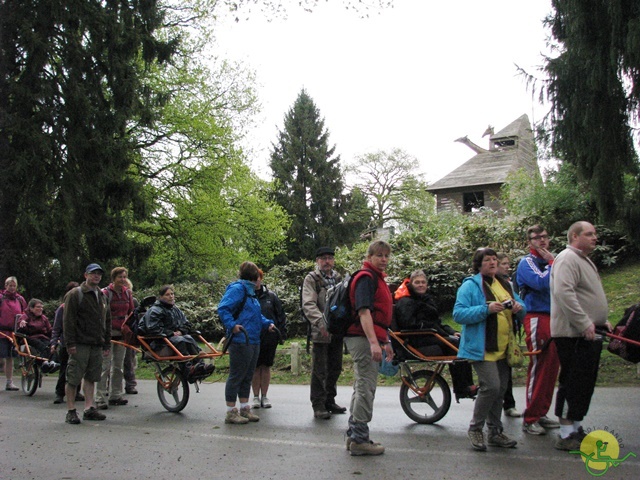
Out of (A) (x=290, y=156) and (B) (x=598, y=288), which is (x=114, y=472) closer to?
(B) (x=598, y=288)

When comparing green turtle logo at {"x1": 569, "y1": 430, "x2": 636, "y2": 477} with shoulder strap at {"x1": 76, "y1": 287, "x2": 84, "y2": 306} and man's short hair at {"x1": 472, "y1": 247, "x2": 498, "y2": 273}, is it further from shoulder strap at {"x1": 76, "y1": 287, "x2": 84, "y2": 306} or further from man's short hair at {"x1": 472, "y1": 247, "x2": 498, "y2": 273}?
shoulder strap at {"x1": 76, "y1": 287, "x2": 84, "y2": 306}

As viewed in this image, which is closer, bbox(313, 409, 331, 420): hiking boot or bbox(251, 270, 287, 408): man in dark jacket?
bbox(313, 409, 331, 420): hiking boot

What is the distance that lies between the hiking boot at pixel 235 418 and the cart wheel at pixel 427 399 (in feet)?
6.77

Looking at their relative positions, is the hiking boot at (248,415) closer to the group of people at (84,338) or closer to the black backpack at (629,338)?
the group of people at (84,338)

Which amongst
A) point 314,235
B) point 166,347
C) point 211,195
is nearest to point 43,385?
point 166,347

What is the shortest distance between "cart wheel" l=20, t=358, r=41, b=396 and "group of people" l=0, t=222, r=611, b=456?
2.50 meters

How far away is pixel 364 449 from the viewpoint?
21.1ft

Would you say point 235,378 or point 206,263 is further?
point 206,263

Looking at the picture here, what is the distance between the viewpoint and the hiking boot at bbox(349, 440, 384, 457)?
6.44 meters

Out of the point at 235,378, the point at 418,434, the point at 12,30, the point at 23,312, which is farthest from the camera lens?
the point at 12,30

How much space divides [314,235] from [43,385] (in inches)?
1626

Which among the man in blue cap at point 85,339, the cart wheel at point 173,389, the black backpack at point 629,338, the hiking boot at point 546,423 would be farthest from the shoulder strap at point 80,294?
the black backpack at point 629,338

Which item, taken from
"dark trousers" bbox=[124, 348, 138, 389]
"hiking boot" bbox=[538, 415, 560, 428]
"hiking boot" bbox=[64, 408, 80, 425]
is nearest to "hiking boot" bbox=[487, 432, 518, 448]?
"hiking boot" bbox=[538, 415, 560, 428]

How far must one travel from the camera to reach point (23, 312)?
13633 millimetres
